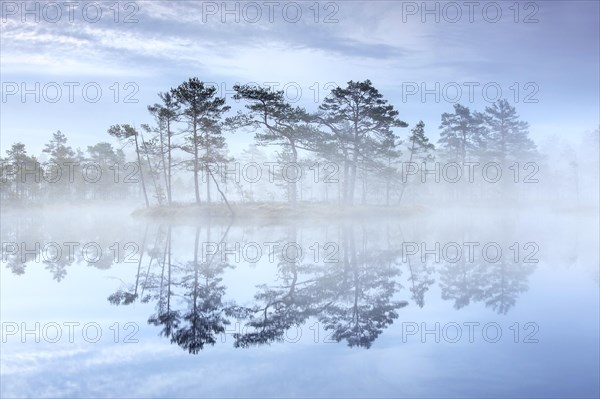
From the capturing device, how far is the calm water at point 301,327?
18.0 feet

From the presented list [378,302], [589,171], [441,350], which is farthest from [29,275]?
[589,171]

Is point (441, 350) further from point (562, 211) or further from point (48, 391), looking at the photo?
point (562, 211)

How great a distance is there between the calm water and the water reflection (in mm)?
65

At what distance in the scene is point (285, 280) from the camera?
11906 millimetres

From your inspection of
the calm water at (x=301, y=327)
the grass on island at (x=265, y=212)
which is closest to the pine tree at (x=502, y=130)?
the grass on island at (x=265, y=212)

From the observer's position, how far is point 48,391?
5.29 metres

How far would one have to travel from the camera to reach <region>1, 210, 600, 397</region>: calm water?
5480 mm

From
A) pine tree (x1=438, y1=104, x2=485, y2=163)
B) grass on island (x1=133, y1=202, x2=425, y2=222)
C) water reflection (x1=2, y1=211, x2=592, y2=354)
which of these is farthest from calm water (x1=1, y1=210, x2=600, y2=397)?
pine tree (x1=438, y1=104, x2=485, y2=163)

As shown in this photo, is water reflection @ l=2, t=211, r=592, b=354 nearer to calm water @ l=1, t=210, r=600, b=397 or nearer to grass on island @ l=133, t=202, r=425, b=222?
calm water @ l=1, t=210, r=600, b=397

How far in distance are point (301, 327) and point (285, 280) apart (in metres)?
4.27

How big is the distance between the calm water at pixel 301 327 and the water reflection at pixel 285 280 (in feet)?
0.21

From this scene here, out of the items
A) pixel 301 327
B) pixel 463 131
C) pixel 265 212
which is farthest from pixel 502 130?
pixel 301 327

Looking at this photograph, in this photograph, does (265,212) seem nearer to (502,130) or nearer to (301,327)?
(301,327)

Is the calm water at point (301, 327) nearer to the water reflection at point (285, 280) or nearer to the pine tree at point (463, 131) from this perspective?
the water reflection at point (285, 280)
